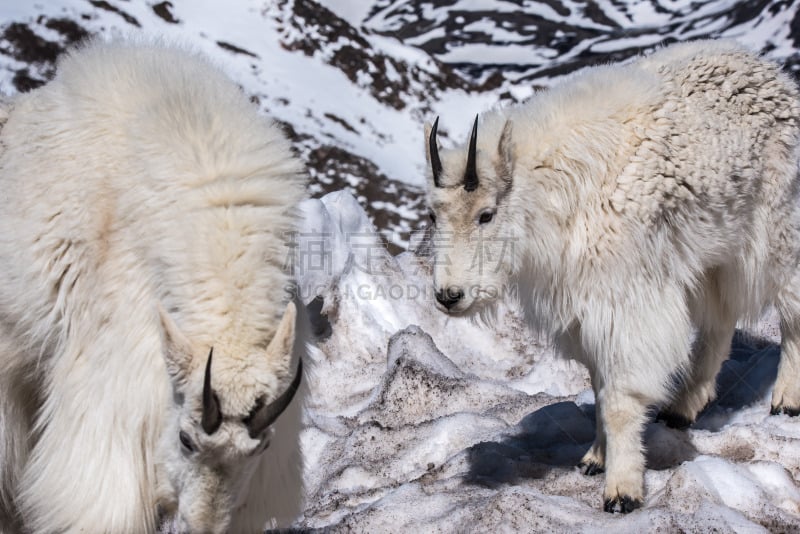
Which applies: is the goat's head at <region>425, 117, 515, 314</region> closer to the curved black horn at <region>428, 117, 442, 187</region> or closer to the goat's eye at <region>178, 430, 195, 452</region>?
the curved black horn at <region>428, 117, 442, 187</region>

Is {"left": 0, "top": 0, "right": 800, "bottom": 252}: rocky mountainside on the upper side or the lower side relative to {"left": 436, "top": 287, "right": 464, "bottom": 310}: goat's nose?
lower

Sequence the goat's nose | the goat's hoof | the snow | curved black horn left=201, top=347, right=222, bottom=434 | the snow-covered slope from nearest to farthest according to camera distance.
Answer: curved black horn left=201, top=347, right=222, bottom=434
the snow
the snow-covered slope
the goat's nose
the goat's hoof

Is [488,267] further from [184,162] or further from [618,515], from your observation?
[184,162]

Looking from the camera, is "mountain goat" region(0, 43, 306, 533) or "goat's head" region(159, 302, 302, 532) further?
"mountain goat" region(0, 43, 306, 533)

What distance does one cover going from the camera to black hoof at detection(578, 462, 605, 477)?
4969mm

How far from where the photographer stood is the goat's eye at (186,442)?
3.27m

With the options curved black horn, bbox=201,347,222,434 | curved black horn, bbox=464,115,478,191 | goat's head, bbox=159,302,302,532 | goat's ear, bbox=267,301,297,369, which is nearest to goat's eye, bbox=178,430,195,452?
goat's head, bbox=159,302,302,532

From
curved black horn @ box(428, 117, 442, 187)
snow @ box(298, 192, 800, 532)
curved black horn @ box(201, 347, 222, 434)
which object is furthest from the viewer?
curved black horn @ box(428, 117, 442, 187)

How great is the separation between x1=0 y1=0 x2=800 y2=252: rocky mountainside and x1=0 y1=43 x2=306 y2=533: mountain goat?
5.57 metres

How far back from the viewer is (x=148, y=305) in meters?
3.69

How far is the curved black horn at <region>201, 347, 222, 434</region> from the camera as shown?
3053 millimetres

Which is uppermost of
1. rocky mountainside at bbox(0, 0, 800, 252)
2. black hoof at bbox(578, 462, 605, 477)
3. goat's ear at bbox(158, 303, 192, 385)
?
goat's ear at bbox(158, 303, 192, 385)

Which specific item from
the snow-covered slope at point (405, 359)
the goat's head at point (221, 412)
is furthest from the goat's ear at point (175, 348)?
the snow-covered slope at point (405, 359)

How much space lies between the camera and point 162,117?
389 cm
